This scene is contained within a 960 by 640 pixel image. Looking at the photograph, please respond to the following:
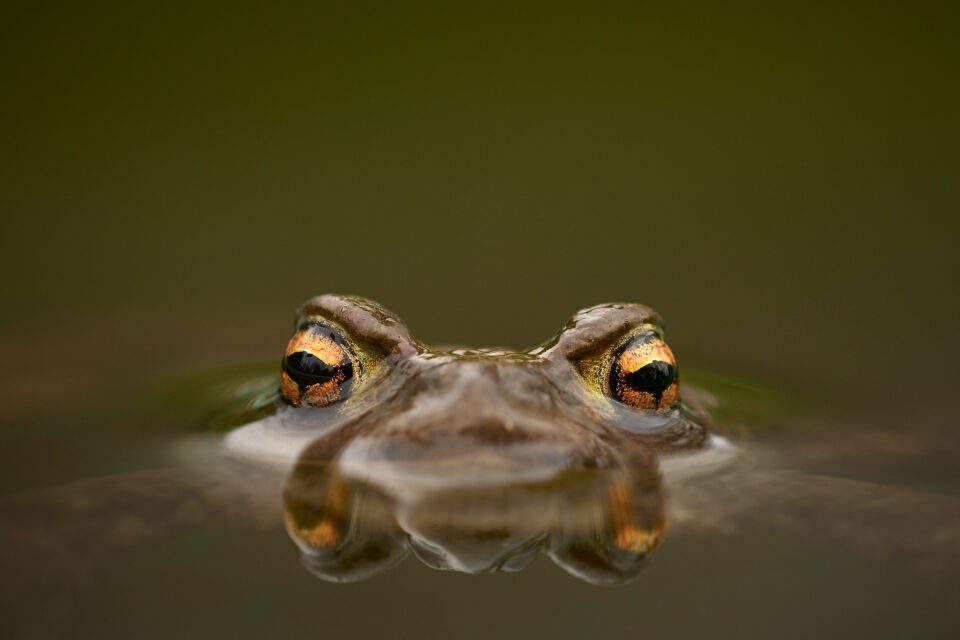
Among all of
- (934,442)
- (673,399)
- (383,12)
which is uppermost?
(383,12)

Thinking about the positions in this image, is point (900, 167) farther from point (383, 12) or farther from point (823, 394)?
point (383, 12)

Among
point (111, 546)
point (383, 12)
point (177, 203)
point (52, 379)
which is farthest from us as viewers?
point (383, 12)

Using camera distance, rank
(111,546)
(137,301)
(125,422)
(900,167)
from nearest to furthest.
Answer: (111,546)
(125,422)
(137,301)
(900,167)

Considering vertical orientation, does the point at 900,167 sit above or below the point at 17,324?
above

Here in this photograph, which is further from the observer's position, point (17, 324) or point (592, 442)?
point (17, 324)

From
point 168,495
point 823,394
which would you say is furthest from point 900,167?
point 168,495

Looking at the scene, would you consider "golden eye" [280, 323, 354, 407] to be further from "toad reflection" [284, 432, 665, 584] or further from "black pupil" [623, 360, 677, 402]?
"black pupil" [623, 360, 677, 402]

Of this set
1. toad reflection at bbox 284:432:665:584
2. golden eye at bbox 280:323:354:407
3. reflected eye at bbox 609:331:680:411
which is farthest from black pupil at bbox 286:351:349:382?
reflected eye at bbox 609:331:680:411
